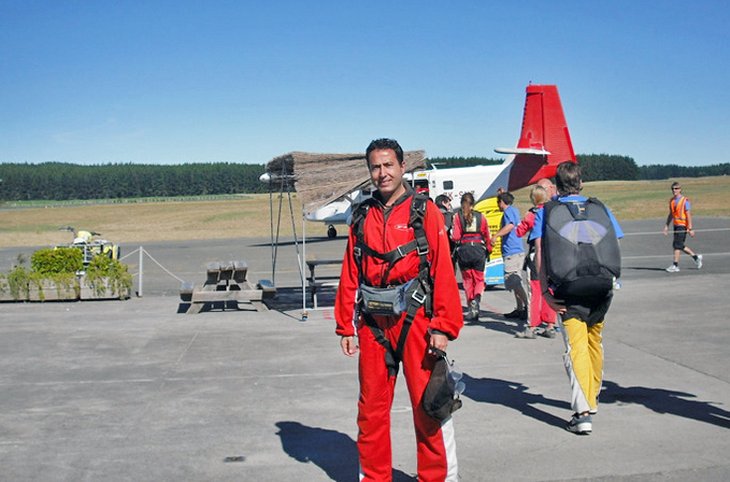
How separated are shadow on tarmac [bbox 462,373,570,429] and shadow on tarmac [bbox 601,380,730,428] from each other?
55 centimetres

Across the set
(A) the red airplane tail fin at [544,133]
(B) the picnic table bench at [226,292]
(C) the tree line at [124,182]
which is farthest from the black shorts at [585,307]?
(C) the tree line at [124,182]

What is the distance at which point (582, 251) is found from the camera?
5941 mm

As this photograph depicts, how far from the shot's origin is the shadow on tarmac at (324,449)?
210 inches

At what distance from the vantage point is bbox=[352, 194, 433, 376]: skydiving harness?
15.1 feet

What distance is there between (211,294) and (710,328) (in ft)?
25.0

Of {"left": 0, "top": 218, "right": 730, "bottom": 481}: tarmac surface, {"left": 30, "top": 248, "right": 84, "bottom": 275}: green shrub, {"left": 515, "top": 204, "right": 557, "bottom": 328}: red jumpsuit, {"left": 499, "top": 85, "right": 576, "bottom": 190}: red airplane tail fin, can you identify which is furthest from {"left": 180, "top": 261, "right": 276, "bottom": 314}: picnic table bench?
{"left": 499, "top": 85, "right": 576, "bottom": 190}: red airplane tail fin

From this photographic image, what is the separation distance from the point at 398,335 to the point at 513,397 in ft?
9.97

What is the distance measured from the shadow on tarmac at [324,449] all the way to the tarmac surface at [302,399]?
0.06ft

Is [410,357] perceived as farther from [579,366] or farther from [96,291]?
[96,291]

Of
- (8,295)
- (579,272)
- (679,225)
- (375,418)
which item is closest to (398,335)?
(375,418)

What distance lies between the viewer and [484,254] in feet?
38.8

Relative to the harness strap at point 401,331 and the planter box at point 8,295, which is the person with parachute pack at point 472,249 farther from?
the planter box at point 8,295

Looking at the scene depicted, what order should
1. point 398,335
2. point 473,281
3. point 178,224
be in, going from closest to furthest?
point 398,335
point 473,281
point 178,224

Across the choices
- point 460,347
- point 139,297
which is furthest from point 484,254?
point 139,297
